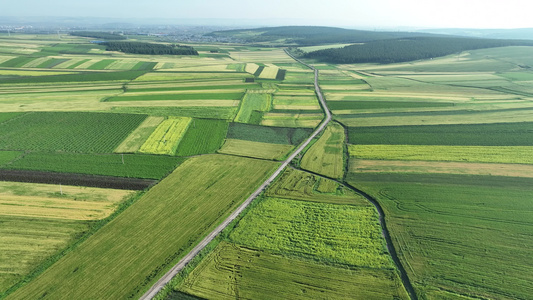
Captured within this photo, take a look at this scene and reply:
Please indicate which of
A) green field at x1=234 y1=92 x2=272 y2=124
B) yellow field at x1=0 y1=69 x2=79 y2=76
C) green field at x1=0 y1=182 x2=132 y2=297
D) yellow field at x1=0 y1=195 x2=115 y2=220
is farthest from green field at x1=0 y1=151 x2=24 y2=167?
yellow field at x1=0 y1=69 x2=79 y2=76

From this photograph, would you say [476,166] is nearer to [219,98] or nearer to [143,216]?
[143,216]

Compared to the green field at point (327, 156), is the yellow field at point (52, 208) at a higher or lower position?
lower

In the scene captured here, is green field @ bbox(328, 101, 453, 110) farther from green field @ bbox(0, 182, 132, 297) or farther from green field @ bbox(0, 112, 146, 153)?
green field @ bbox(0, 182, 132, 297)

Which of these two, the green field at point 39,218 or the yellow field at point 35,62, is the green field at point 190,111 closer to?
the green field at point 39,218

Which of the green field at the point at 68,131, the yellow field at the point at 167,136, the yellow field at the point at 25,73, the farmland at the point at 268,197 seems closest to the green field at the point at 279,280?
the farmland at the point at 268,197

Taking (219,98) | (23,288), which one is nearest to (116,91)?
(219,98)
